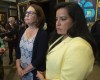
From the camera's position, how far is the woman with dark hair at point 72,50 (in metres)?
1.33

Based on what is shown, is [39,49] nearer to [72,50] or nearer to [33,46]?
[33,46]

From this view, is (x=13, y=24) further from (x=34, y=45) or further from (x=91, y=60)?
(x=91, y=60)

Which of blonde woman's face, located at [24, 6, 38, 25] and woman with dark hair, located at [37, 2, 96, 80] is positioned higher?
blonde woman's face, located at [24, 6, 38, 25]

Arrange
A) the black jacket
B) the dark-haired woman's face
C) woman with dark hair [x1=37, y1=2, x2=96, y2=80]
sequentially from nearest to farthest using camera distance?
woman with dark hair [x1=37, y1=2, x2=96, y2=80] < the dark-haired woman's face < the black jacket

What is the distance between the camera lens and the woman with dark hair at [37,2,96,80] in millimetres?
1328

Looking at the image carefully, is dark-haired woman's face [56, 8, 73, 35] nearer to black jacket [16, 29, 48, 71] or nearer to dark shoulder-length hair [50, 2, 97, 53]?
dark shoulder-length hair [50, 2, 97, 53]

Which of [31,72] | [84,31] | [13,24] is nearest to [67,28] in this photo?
[84,31]

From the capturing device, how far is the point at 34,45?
2.17 meters

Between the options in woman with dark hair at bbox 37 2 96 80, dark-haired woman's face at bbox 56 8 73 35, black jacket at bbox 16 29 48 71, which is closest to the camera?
woman with dark hair at bbox 37 2 96 80

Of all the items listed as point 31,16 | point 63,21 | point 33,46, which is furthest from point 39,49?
point 63,21

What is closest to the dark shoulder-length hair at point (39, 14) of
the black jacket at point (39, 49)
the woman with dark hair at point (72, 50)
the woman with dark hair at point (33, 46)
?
the woman with dark hair at point (33, 46)

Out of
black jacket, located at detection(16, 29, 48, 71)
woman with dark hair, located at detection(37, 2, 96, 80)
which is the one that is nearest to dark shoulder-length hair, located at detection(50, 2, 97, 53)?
woman with dark hair, located at detection(37, 2, 96, 80)

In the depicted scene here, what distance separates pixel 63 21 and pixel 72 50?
0.22 meters

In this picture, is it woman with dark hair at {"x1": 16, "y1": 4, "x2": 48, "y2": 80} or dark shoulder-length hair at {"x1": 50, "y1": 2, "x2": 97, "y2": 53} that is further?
woman with dark hair at {"x1": 16, "y1": 4, "x2": 48, "y2": 80}
